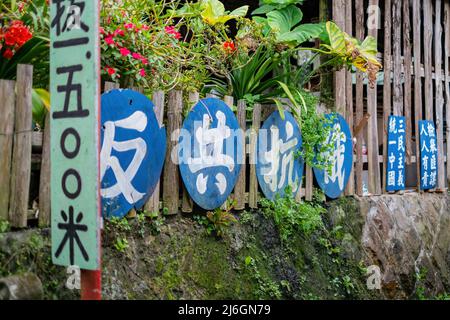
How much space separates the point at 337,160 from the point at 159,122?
2922 millimetres

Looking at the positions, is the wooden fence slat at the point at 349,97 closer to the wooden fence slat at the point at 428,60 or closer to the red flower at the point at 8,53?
the wooden fence slat at the point at 428,60

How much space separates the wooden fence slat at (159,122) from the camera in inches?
158

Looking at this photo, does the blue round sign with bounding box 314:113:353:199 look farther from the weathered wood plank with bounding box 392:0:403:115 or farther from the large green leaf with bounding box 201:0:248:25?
the large green leaf with bounding box 201:0:248:25

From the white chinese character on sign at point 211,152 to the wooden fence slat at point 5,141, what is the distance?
1.56 metres

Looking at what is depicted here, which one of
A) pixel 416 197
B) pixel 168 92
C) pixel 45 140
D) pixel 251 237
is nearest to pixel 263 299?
pixel 251 237

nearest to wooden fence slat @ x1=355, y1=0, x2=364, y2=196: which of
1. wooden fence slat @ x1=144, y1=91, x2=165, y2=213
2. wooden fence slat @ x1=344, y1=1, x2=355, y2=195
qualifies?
wooden fence slat @ x1=344, y1=1, x2=355, y2=195

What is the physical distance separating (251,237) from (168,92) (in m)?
1.64

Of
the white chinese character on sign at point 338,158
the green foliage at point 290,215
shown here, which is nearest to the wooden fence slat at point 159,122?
the green foliage at point 290,215

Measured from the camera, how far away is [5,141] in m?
3.19

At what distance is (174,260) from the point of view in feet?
13.3

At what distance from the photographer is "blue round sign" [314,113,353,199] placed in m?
5.97

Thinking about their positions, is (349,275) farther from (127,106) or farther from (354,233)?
(127,106)

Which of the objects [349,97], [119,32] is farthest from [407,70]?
[119,32]

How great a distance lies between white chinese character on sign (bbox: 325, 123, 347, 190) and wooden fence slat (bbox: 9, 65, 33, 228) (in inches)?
149
